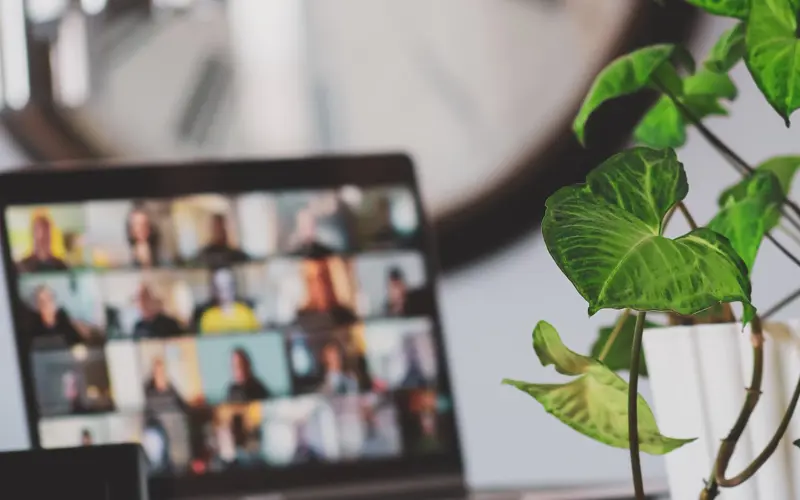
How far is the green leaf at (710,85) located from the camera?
23.0 inches

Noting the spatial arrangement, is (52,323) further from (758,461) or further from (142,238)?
(758,461)

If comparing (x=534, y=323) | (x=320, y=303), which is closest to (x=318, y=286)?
(x=320, y=303)

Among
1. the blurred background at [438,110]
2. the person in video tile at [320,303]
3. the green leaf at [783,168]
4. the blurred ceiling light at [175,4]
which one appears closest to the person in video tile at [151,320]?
the person in video tile at [320,303]

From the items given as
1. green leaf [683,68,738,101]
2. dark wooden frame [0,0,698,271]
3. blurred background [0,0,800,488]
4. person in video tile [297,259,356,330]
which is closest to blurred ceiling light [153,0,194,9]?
blurred background [0,0,800,488]

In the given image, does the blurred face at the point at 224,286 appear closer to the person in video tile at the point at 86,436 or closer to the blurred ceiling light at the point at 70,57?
the person in video tile at the point at 86,436

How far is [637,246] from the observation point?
0.35 meters

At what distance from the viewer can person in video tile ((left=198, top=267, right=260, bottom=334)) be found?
77cm

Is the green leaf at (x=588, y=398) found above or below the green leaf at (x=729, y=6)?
below

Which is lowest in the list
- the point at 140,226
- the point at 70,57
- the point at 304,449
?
the point at 304,449

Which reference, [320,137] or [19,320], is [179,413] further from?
[320,137]

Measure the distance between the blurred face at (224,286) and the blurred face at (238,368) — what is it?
0.16 feet

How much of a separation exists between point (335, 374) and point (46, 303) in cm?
25

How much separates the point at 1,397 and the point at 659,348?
695 mm

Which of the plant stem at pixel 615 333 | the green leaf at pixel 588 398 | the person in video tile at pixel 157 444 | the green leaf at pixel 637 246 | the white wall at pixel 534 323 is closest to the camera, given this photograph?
the green leaf at pixel 637 246
